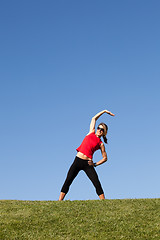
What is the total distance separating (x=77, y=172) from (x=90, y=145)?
3.68 ft

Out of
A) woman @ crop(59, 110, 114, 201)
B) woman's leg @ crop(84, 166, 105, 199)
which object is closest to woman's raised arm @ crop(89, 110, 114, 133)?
woman @ crop(59, 110, 114, 201)

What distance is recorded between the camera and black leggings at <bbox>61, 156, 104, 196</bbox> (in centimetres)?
1259

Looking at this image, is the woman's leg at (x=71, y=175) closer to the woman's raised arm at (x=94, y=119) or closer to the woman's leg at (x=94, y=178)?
the woman's leg at (x=94, y=178)

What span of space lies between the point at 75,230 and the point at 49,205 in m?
2.43

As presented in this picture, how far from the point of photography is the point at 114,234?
1003 cm

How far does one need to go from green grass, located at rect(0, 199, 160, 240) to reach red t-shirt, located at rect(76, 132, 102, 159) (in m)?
1.82

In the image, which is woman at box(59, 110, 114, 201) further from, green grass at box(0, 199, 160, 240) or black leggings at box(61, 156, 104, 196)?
green grass at box(0, 199, 160, 240)

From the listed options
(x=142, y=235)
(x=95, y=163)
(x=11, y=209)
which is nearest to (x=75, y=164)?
(x=95, y=163)

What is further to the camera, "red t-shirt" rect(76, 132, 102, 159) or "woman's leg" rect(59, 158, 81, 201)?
"woman's leg" rect(59, 158, 81, 201)

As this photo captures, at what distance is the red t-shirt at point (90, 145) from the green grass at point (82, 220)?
1.82 m

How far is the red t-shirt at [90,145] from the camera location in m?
12.8

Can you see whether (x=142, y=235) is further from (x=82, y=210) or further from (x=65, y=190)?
(x=65, y=190)

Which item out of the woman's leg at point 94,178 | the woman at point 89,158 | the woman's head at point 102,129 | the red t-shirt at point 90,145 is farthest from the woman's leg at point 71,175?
the woman's head at point 102,129

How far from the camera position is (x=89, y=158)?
42.0 feet
